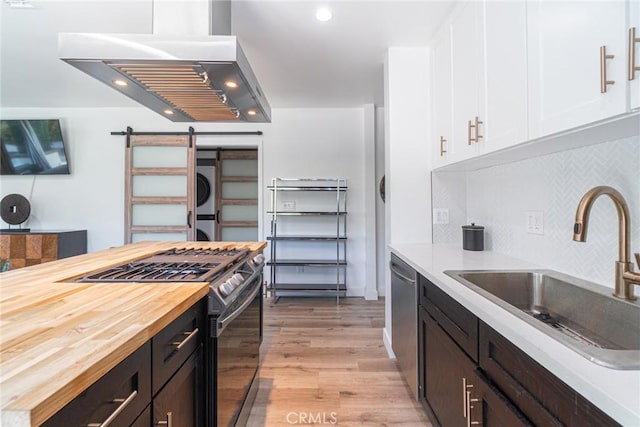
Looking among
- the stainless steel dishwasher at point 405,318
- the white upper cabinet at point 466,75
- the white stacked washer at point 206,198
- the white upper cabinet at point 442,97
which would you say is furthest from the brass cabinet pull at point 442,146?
the white stacked washer at point 206,198

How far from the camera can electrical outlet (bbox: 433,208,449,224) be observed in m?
2.48

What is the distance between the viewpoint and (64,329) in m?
0.75

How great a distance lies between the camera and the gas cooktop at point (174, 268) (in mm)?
1262

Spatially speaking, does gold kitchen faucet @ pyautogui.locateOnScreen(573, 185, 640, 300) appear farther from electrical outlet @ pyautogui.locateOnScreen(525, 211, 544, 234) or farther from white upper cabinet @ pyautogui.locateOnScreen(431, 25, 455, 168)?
white upper cabinet @ pyautogui.locateOnScreen(431, 25, 455, 168)

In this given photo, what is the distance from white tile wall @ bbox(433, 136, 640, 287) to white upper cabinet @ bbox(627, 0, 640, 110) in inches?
16.2

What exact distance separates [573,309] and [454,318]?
0.49 meters

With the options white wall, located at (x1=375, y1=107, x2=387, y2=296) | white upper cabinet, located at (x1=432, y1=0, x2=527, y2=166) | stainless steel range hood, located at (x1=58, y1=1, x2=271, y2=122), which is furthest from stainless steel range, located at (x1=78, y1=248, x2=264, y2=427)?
white wall, located at (x1=375, y1=107, x2=387, y2=296)

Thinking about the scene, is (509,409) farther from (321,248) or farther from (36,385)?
(321,248)

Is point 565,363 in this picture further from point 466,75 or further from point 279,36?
point 279,36

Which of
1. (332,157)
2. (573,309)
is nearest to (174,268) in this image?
(573,309)

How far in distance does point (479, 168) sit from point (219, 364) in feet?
6.93

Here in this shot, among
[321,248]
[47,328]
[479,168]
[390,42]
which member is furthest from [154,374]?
[321,248]

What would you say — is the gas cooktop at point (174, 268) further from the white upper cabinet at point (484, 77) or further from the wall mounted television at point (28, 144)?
the wall mounted television at point (28, 144)

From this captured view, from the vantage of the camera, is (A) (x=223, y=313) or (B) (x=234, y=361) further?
(B) (x=234, y=361)
